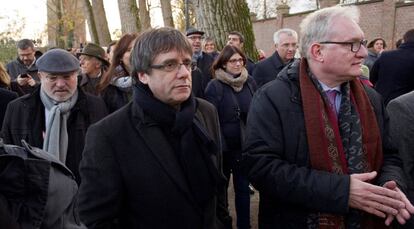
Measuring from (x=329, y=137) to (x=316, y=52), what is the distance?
44 cm

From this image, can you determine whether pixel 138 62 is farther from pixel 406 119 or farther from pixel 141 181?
pixel 406 119

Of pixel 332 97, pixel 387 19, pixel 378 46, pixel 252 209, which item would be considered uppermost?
pixel 332 97

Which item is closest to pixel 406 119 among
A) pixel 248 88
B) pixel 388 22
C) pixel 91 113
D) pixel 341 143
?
pixel 341 143

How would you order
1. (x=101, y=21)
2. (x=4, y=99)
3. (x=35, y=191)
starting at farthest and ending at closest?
(x=101, y=21), (x=4, y=99), (x=35, y=191)

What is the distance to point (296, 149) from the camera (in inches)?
92.9

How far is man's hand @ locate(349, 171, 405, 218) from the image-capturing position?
2176 millimetres

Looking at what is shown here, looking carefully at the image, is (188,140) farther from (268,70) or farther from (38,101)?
(268,70)

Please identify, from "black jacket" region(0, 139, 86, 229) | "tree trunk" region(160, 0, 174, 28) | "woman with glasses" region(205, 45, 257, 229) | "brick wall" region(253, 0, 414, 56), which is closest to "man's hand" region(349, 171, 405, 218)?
"black jacket" region(0, 139, 86, 229)

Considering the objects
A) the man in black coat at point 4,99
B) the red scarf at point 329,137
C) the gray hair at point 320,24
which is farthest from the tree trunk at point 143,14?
the red scarf at point 329,137

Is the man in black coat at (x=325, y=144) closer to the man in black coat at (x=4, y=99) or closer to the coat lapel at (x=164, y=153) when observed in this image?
the coat lapel at (x=164, y=153)

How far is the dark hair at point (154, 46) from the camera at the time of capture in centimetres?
225

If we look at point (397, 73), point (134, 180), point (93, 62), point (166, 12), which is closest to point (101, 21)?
point (166, 12)

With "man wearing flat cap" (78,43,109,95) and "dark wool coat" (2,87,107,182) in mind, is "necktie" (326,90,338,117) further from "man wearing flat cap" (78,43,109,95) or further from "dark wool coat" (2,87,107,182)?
"man wearing flat cap" (78,43,109,95)

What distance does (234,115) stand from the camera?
4492 millimetres
